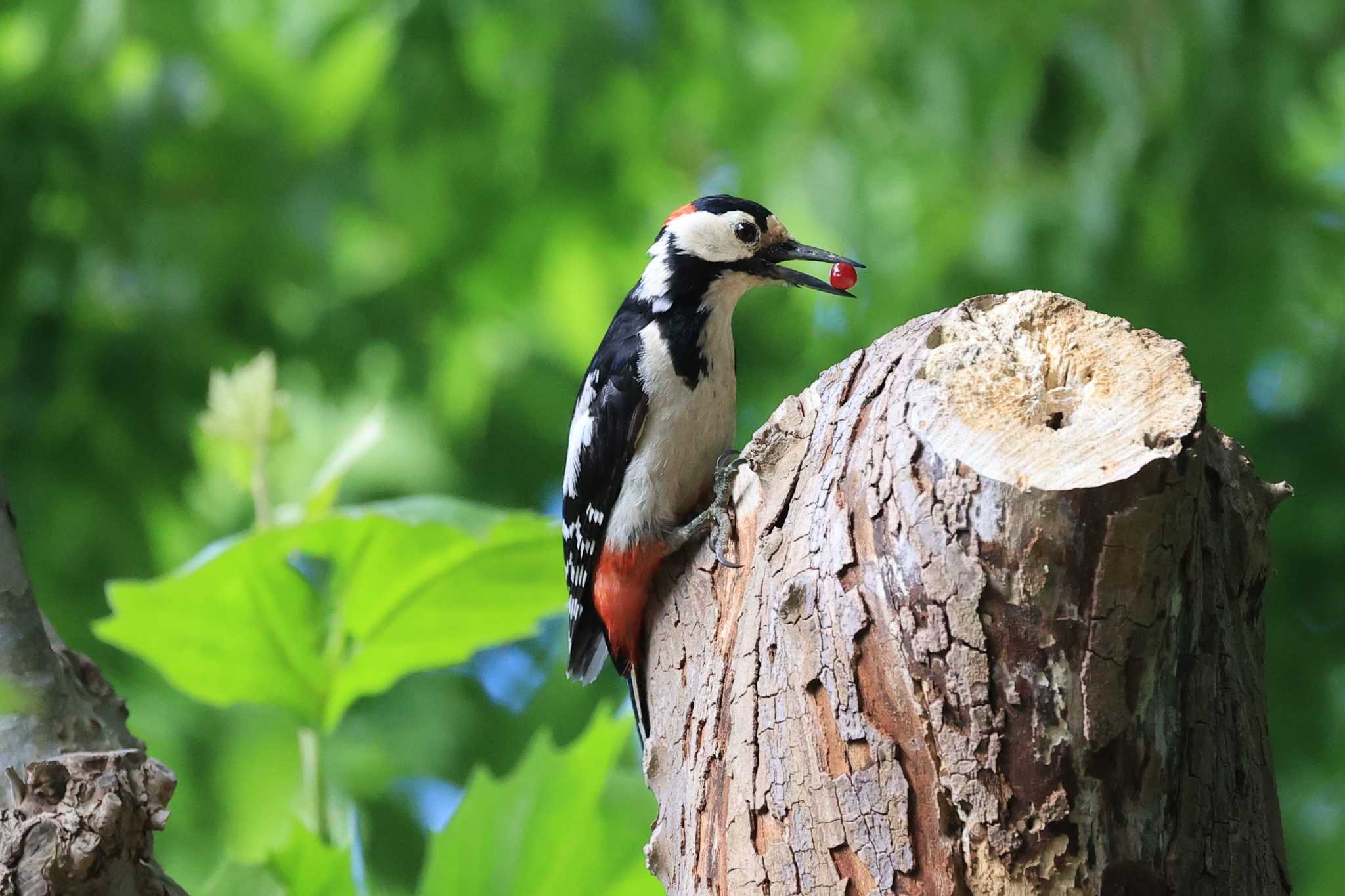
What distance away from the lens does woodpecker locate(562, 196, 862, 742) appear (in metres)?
1.51

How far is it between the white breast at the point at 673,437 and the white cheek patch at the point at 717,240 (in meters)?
0.09

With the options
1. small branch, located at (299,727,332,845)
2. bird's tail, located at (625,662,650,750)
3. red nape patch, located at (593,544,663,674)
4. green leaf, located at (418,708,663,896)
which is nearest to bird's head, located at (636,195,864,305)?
red nape patch, located at (593,544,663,674)

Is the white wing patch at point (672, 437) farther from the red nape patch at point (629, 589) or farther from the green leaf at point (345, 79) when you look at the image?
the green leaf at point (345, 79)

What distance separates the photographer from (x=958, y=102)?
2.64m

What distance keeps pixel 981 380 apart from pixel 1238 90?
78.4 inches

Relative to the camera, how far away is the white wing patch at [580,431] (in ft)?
5.37

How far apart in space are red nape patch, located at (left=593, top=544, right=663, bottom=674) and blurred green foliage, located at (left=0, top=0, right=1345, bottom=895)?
1214mm

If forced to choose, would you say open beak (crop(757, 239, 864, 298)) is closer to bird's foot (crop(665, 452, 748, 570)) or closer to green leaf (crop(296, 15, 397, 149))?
bird's foot (crop(665, 452, 748, 570))

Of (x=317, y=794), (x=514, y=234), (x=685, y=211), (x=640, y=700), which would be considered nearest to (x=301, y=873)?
(x=317, y=794)

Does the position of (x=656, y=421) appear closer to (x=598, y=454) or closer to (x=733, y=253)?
(x=598, y=454)

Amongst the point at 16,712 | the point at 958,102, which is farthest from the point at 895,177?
the point at 16,712

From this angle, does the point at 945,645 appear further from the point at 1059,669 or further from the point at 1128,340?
the point at 1128,340

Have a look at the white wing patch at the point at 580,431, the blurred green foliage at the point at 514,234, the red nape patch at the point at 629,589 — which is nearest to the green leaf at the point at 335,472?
the white wing patch at the point at 580,431

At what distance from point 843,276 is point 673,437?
319 millimetres
